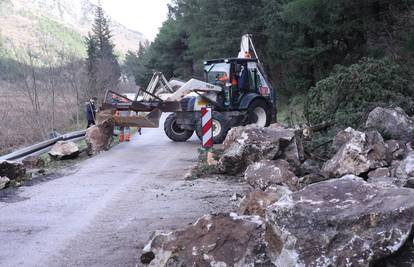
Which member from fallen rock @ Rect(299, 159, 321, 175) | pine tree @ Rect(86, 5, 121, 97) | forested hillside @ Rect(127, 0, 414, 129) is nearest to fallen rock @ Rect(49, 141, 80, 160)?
forested hillside @ Rect(127, 0, 414, 129)

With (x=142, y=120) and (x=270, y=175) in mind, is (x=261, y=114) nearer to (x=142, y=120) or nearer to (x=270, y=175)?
(x=142, y=120)

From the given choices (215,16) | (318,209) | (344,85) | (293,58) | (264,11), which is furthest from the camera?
(215,16)

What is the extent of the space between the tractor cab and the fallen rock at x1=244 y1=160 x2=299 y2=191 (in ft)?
28.7

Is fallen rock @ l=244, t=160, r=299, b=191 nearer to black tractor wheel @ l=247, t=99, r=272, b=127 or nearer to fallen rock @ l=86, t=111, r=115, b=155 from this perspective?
fallen rock @ l=86, t=111, r=115, b=155

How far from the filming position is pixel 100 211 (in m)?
7.79

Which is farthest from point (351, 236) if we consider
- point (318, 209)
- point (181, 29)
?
point (181, 29)

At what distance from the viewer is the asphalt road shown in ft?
19.3

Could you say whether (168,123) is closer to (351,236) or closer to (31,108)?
(31,108)

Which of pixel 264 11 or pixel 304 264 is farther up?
pixel 264 11

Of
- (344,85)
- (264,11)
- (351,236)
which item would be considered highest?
(264,11)

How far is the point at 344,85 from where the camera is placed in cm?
1181

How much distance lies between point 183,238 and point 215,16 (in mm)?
31321

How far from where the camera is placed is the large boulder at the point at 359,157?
7734 mm

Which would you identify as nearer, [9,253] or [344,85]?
[9,253]
